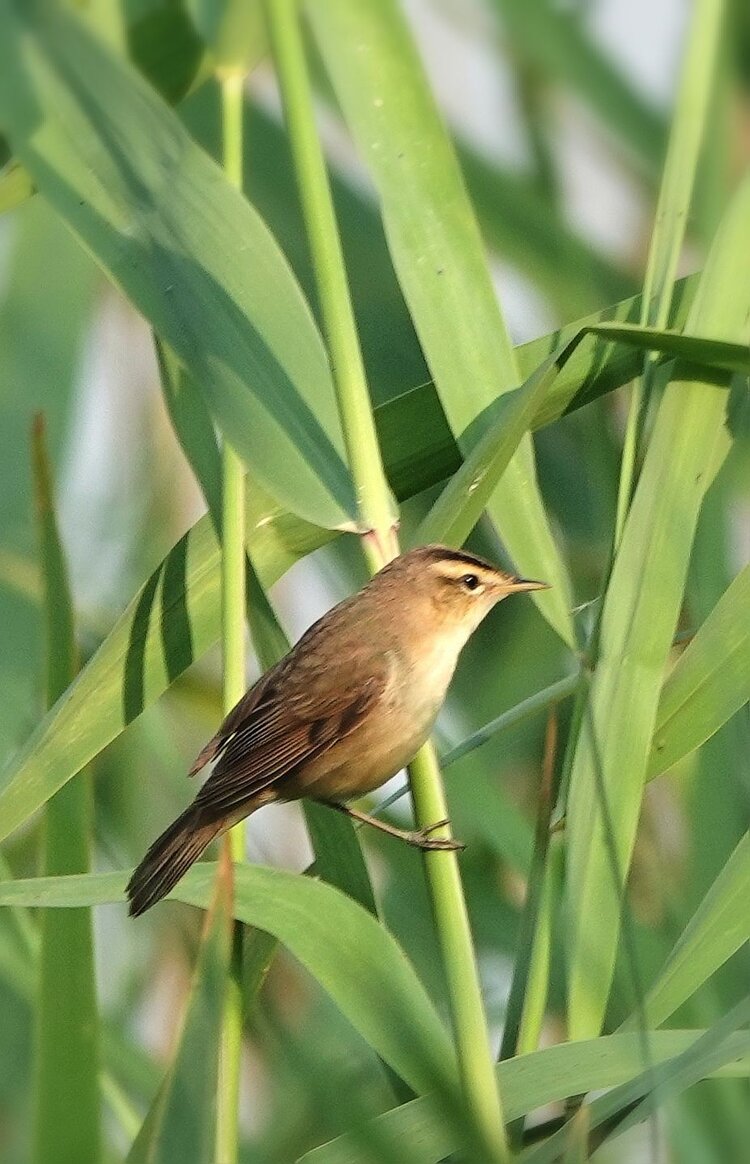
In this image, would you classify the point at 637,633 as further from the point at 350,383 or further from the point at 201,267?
the point at 201,267

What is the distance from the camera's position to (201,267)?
169cm

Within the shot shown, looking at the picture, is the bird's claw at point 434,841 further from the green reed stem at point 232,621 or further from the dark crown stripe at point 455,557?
the dark crown stripe at point 455,557

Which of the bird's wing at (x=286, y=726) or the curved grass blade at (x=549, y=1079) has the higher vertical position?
the bird's wing at (x=286, y=726)

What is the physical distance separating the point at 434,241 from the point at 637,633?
554 millimetres

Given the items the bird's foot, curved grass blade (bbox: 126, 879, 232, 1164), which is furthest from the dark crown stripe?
curved grass blade (bbox: 126, 879, 232, 1164)

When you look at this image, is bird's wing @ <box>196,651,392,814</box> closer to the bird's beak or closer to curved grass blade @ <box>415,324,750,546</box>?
the bird's beak

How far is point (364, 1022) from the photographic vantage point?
1.44m

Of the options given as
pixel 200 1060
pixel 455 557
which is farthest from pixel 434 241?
pixel 200 1060

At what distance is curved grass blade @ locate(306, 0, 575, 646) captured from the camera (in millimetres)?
1761

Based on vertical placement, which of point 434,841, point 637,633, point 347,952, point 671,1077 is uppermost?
point 637,633

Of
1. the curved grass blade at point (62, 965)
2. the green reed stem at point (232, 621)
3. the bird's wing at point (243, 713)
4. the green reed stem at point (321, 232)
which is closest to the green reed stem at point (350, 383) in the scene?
the green reed stem at point (321, 232)

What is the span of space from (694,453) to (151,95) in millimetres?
734

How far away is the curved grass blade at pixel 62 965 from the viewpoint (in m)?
1.14

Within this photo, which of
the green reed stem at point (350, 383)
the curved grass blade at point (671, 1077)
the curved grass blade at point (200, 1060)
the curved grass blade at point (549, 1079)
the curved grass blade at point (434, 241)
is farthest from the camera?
the curved grass blade at point (434, 241)
